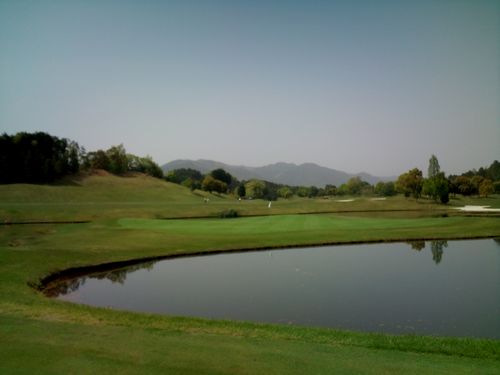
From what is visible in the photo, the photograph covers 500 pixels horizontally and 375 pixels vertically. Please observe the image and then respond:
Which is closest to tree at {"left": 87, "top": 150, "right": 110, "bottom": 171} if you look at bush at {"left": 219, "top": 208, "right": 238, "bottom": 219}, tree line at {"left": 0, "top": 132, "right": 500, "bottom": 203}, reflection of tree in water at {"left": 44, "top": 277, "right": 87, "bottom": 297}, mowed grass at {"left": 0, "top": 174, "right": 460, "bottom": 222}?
tree line at {"left": 0, "top": 132, "right": 500, "bottom": 203}

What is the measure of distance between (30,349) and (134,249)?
22.4 metres

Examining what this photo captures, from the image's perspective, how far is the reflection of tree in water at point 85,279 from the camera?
2187cm

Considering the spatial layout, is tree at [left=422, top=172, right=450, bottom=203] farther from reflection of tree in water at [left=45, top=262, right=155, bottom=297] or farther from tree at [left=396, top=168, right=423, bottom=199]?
reflection of tree in water at [left=45, top=262, right=155, bottom=297]

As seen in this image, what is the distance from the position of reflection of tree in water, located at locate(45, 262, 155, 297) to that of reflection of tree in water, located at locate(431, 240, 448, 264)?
21.5 metres

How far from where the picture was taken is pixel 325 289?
70.7 ft

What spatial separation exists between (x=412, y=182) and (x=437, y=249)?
84138mm

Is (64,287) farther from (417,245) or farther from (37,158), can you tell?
(37,158)

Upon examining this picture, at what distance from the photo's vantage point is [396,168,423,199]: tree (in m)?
112

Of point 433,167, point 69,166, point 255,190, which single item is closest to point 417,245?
point 433,167

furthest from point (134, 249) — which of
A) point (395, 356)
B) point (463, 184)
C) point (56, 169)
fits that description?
point (463, 184)

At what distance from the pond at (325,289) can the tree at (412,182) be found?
84.3 metres

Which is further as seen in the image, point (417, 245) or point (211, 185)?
point (211, 185)

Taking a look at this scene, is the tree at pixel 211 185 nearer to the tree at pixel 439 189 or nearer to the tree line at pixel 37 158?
the tree line at pixel 37 158

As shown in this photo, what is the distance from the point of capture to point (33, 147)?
350 ft
